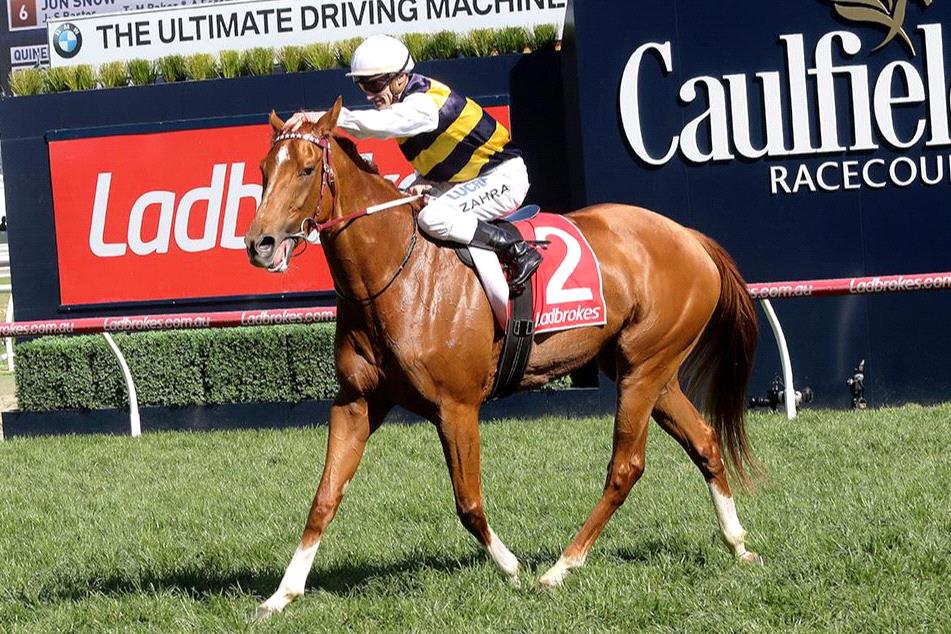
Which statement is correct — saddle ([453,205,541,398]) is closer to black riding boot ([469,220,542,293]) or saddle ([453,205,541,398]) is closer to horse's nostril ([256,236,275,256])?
black riding boot ([469,220,542,293])

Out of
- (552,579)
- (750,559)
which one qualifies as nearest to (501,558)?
(552,579)

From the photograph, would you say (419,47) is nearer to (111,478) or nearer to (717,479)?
(111,478)

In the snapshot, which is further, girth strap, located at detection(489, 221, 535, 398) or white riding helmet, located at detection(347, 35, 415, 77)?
girth strap, located at detection(489, 221, 535, 398)

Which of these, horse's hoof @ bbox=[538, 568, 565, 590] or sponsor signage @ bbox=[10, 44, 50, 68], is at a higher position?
sponsor signage @ bbox=[10, 44, 50, 68]

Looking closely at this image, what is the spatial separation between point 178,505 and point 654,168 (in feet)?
14.5

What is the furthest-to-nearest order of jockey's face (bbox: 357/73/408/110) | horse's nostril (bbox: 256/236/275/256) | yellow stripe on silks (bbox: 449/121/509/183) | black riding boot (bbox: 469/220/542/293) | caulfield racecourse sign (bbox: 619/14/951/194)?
caulfield racecourse sign (bbox: 619/14/951/194), yellow stripe on silks (bbox: 449/121/509/183), black riding boot (bbox: 469/220/542/293), jockey's face (bbox: 357/73/408/110), horse's nostril (bbox: 256/236/275/256)

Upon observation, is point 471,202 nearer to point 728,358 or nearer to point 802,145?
point 728,358

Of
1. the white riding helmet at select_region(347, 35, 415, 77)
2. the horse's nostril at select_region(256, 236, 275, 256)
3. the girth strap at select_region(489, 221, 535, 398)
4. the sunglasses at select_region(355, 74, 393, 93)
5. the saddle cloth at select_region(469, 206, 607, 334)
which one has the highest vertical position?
the white riding helmet at select_region(347, 35, 415, 77)

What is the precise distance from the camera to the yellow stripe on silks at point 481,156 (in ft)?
18.0

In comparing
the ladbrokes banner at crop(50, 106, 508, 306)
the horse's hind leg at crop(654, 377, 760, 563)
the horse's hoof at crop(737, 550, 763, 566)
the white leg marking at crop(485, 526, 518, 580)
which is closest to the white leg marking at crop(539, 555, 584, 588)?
the white leg marking at crop(485, 526, 518, 580)

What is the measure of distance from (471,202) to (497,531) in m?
1.72

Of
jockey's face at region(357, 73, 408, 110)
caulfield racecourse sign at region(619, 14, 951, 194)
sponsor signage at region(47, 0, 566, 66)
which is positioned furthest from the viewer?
sponsor signage at region(47, 0, 566, 66)

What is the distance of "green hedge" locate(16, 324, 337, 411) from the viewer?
10516 mm

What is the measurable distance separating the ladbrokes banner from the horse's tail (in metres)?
5.36
